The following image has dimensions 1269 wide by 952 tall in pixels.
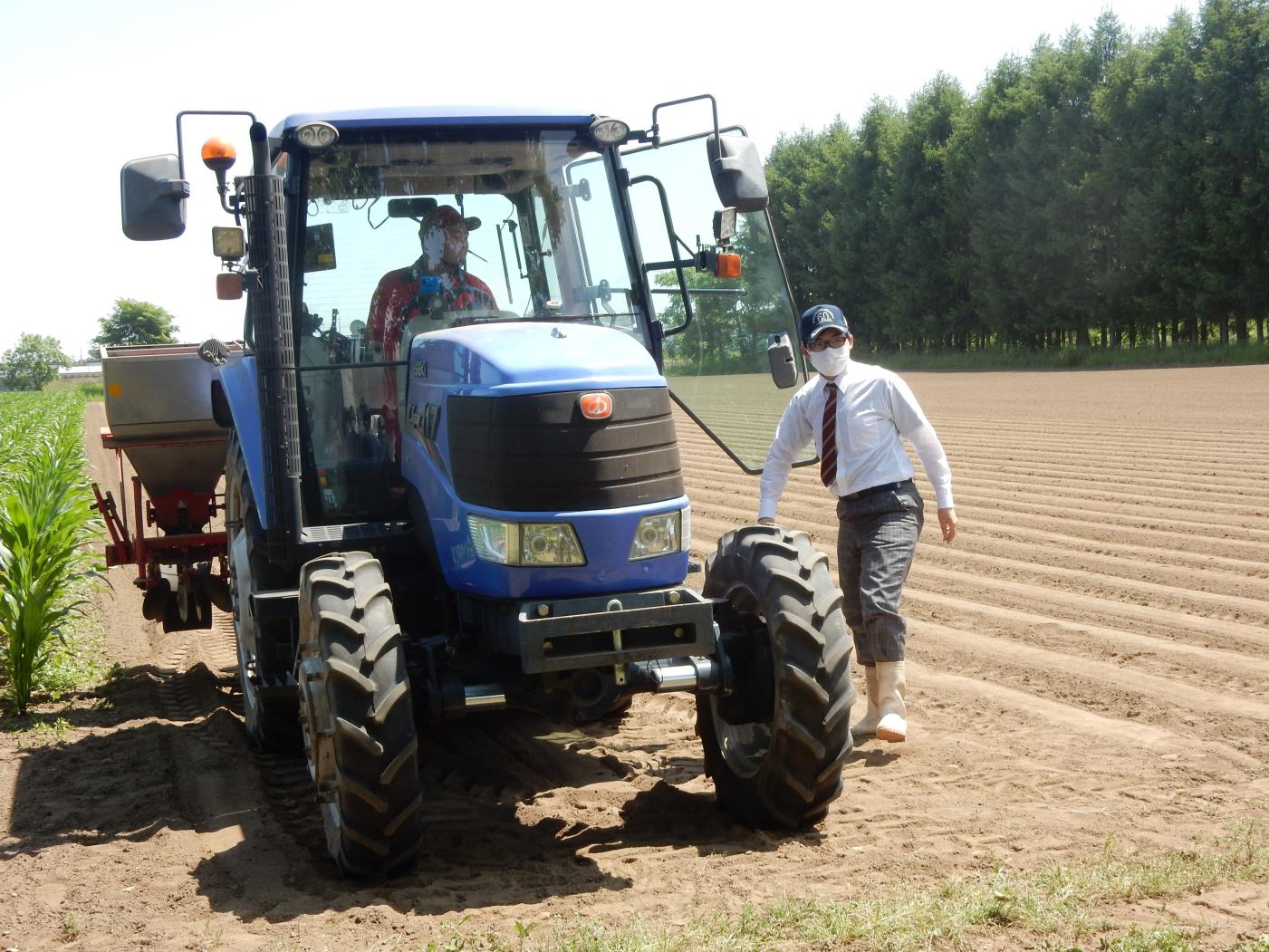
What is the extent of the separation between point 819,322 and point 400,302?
1745 millimetres

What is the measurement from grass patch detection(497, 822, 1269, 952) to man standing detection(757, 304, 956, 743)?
156 cm

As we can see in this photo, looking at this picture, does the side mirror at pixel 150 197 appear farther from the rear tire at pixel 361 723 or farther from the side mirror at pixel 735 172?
the side mirror at pixel 735 172

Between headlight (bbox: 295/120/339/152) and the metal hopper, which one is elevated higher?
headlight (bbox: 295/120/339/152)

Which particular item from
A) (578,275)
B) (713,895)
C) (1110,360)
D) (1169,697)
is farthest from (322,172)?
(1110,360)

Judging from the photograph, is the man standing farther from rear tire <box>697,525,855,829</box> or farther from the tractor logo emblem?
the tractor logo emblem

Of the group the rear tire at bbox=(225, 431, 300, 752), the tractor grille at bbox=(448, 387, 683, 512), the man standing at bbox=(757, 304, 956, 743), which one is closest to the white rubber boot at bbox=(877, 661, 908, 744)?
the man standing at bbox=(757, 304, 956, 743)

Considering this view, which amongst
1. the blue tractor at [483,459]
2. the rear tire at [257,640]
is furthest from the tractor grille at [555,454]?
the rear tire at [257,640]

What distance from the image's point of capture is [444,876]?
4.01 m

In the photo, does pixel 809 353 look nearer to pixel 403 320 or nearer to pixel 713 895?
pixel 403 320

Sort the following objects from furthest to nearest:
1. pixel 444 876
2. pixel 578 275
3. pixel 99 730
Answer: pixel 99 730 < pixel 578 275 < pixel 444 876

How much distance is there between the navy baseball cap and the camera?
5.41 metres

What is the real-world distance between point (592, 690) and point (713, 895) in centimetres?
76

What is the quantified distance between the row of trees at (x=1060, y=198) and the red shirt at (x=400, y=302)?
1221 inches

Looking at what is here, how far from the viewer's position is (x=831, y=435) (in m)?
5.43
